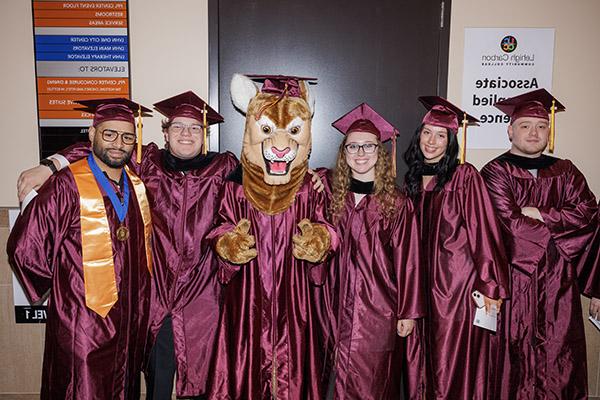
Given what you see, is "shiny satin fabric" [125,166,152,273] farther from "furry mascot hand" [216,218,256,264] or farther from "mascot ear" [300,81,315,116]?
"mascot ear" [300,81,315,116]

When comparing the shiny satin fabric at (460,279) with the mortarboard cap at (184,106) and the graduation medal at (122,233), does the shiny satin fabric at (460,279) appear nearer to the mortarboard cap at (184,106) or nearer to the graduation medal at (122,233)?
the mortarboard cap at (184,106)

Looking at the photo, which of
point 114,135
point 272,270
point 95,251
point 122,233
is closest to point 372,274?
point 272,270

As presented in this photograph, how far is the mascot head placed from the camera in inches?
90.4

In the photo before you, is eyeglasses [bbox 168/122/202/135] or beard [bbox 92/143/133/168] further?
eyeglasses [bbox 168/122/202/135]

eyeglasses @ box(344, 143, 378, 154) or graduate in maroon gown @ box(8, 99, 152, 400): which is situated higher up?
eyeglasses @ box(344, 143, 378, 154)

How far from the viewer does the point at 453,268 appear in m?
2.51

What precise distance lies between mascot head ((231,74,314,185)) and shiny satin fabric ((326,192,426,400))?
41 centimetres

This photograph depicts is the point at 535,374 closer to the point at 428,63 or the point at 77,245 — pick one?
the point at 428,63

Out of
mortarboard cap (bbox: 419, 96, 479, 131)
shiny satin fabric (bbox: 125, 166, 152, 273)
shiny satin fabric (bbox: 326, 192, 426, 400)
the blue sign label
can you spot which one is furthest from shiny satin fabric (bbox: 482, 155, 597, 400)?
the blue sign label

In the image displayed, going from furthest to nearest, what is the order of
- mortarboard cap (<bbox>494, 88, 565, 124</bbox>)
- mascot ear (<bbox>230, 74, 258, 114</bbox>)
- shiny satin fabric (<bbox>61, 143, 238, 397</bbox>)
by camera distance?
1. mortarboard cap (<bbox>494, 88, 565, 124</bbox>)
2. shiny satin fabric (<bbox>61, 143, 238, 397</bbox>)
3. mascot ear (<bbox>230, 74, 258, 114</bbox>)

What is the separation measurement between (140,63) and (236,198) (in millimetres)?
1519

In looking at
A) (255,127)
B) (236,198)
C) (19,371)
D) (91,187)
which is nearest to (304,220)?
(236,198)

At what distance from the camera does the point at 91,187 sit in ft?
7.57

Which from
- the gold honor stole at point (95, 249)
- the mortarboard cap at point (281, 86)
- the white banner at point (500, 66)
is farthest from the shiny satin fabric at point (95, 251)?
the white banner at point (500, 66)
